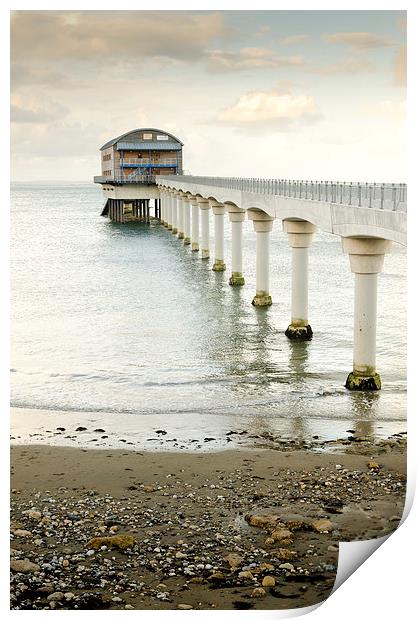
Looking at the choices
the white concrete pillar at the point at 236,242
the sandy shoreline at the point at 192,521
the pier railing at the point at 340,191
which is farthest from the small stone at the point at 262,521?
the white concrete pillar at the point at 236,242

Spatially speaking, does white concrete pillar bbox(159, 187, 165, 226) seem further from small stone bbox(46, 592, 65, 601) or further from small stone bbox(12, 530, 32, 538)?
small stone bbox(46, 592, 65, 601)

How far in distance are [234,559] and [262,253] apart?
19.0 meters

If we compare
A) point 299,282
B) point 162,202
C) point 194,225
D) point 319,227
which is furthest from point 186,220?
point 319,227

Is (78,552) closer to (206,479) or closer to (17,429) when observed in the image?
(206,479)

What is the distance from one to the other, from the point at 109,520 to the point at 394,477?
11.5ft

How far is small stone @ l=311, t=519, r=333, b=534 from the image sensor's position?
9742mm

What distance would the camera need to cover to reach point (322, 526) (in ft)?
32.1

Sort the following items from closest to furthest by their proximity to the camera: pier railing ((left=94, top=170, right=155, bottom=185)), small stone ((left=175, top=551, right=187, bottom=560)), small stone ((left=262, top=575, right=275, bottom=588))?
small stone ((left=262, top=575, right=275, bottom=588)) < small stone ((left=175, top=551, right=187, bottom=560)) < pier railing ((left=94, top=170, right=155, bottom=185))

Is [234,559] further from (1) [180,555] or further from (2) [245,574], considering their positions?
(1) [180,555]

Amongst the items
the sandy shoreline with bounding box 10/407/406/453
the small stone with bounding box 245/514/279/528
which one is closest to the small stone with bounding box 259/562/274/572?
the small stone with bounding box 245/514/279/528

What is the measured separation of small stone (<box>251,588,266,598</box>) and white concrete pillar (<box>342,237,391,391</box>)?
27.7 feet

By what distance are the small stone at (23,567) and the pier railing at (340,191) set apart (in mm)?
7097

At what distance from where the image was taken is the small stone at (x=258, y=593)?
8.58m

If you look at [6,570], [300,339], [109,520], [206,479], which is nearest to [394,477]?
Answer: [206,479]
